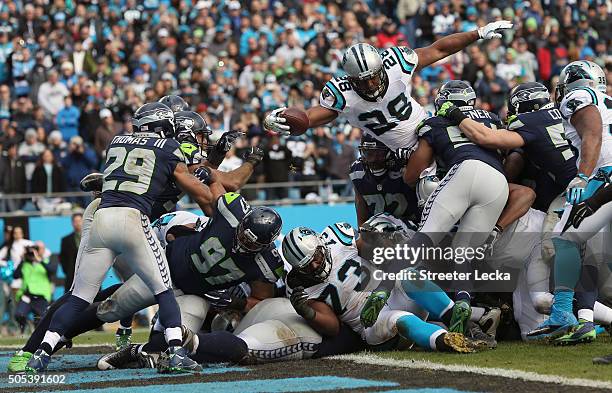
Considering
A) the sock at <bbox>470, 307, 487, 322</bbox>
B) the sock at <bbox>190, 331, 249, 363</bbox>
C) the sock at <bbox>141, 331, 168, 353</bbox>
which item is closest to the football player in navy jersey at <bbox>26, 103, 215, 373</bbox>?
the sock at <bbox>190, 331, 249, 363</bbox>

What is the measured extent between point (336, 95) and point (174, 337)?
2.59 m

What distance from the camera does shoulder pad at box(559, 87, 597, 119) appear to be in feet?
24.2

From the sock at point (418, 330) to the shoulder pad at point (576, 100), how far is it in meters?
1.73

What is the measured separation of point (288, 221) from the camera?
14102mm

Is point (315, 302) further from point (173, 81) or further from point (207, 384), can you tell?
point (173, 81)

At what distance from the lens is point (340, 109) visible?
855 cm

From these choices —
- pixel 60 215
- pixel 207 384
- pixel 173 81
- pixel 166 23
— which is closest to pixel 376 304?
pixel 207 384

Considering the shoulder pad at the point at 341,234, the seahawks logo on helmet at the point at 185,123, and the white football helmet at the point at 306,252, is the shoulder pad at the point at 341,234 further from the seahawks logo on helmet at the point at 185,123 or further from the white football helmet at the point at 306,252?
the seahawks logo on helmet at the point at 185,123

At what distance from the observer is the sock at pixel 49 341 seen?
7.04 metres

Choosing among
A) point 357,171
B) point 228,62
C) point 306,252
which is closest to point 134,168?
point 306,252

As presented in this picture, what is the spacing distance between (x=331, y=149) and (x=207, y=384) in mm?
9152

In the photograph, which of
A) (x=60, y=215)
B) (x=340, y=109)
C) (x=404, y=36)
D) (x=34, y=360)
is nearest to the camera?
(x=34, y=360)

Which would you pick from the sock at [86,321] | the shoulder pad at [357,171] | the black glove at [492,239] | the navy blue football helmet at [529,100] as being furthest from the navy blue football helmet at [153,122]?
the navy blue football helmet at [529,100]

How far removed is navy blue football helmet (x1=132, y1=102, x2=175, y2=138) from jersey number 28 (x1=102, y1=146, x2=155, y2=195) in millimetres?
277
